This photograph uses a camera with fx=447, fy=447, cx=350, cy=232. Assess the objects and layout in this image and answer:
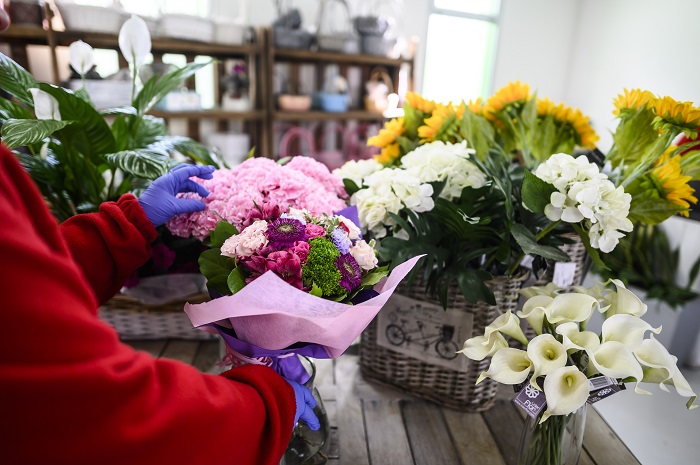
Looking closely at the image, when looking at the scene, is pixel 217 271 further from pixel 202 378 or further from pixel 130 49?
pixel 130 49

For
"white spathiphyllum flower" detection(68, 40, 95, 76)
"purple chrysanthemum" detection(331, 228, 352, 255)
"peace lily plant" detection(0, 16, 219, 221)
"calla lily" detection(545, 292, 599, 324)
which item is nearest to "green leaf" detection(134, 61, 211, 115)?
"peace lily plant" detection(0, 16, 219, 221)

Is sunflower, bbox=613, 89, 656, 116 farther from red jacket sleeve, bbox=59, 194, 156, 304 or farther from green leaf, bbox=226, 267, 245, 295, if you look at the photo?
red jacket sleeve, bbox=59, 194, 156, 304

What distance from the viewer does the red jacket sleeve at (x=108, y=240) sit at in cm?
71

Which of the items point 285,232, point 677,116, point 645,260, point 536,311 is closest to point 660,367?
point 536,311

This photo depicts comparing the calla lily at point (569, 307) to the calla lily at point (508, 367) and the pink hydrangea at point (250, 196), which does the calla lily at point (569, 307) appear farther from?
the pink hydrangea at point (250, 196)

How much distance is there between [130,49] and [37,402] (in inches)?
32.7

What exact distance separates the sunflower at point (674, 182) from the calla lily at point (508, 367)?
1.33 ft

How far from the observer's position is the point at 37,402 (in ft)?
1.16

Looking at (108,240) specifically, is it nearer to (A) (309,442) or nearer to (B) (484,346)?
(A) (309,442)

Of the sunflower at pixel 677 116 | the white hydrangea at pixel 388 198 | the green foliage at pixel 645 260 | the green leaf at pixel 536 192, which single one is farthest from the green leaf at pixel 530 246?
the green foliage at pixel 645 260

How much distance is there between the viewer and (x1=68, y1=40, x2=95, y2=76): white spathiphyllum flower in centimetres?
98

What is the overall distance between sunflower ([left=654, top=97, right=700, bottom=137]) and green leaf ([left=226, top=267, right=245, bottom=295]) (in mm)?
711

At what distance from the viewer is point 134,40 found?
0.94 m

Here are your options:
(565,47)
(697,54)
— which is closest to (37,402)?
(697,54)
